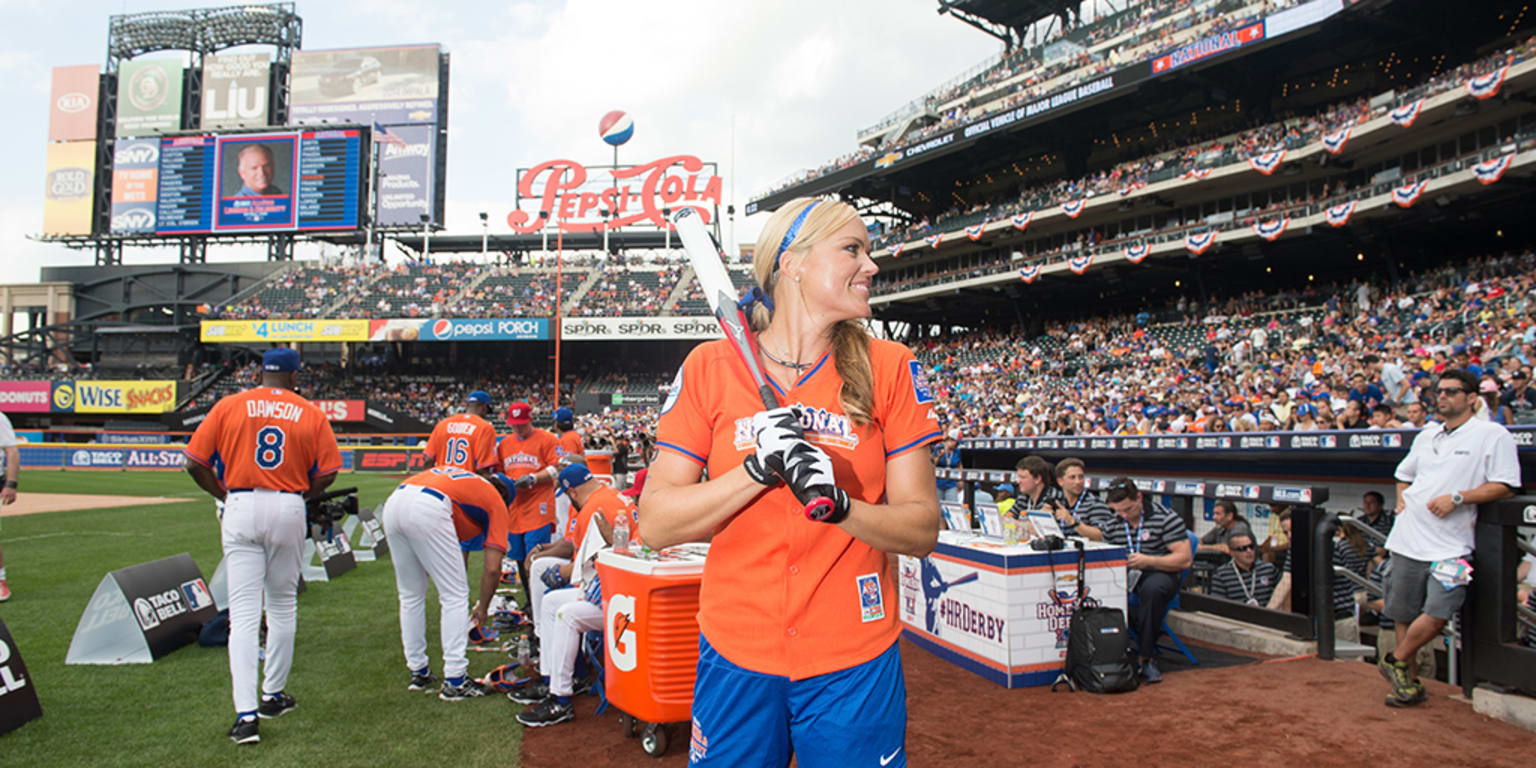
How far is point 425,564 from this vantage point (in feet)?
19.1

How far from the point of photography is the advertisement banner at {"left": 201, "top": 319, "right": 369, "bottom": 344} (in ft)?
146

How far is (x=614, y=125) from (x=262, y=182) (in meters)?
20.9

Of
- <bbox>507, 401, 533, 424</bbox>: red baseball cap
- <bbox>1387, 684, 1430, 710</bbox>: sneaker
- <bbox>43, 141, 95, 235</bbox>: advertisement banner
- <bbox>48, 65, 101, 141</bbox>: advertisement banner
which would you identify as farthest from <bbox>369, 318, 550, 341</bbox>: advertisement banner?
<bbox>1387, 684, 1430, 710</bbox>: sneaker

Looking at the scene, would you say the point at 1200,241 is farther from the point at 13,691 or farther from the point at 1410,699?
the point at 13,691

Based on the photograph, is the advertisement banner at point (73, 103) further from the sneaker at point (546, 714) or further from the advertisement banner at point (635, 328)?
the sneaker at point (546, 714)

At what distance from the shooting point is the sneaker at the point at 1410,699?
5180mm

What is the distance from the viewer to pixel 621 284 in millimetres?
48969

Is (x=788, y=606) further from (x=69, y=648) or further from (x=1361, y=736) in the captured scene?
(x=69, y=648)

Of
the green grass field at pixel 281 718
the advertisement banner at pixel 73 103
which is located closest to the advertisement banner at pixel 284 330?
the advertisement banner at pixel 73 103

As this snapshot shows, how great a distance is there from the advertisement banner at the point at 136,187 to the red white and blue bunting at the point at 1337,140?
5734cm

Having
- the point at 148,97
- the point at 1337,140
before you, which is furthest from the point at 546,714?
the point at 148,97

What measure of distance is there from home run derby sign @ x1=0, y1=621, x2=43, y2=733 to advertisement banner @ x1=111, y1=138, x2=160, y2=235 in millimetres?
54880

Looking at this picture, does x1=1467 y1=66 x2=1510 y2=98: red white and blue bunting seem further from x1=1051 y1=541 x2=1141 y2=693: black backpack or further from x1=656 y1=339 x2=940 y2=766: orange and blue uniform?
x1=656 y1=339 x2=940 y2=766: orange and blue uniform

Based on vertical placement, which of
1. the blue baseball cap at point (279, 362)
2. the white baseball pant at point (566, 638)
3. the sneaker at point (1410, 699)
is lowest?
the sneaker at point (1410, 699)
